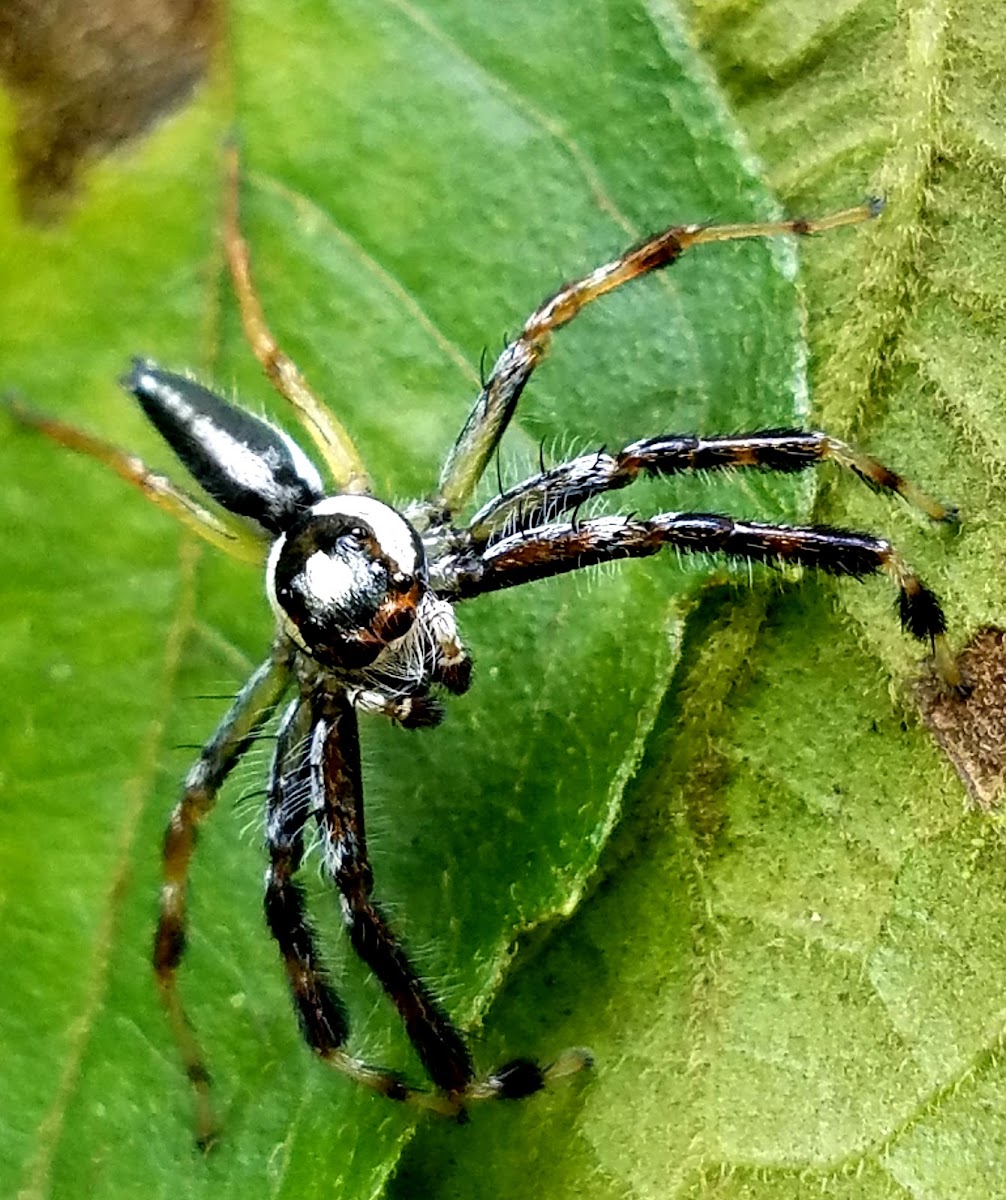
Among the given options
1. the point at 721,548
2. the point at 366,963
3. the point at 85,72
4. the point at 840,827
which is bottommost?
the point at 840,827

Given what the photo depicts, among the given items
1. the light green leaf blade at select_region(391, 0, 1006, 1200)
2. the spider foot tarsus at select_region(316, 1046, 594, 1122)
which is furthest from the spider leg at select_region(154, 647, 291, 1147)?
the light green leaf blade at select_region(391, 0, 1006, 1200)

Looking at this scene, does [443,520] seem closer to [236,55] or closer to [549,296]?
[549,296]

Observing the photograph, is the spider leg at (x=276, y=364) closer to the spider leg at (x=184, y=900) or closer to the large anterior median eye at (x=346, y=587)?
the large anterior median eye at (x=346, y=587)

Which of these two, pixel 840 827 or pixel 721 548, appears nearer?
pixel 721 548

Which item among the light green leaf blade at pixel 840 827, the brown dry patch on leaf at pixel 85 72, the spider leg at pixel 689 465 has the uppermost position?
the brown dry patch on leaf at pixel 85 72

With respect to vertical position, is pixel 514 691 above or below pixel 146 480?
below

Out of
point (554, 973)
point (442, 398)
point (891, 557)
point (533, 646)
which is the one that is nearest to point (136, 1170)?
point (554, 973)

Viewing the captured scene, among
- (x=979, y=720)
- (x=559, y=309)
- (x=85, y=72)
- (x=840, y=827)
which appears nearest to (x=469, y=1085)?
(x=840, y=827)

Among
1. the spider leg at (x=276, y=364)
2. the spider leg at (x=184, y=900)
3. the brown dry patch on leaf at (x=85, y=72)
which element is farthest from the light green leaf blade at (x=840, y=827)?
the brown dry patch on leaf at (x=85, y=72)

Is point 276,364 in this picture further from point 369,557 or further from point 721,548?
point 721,548
